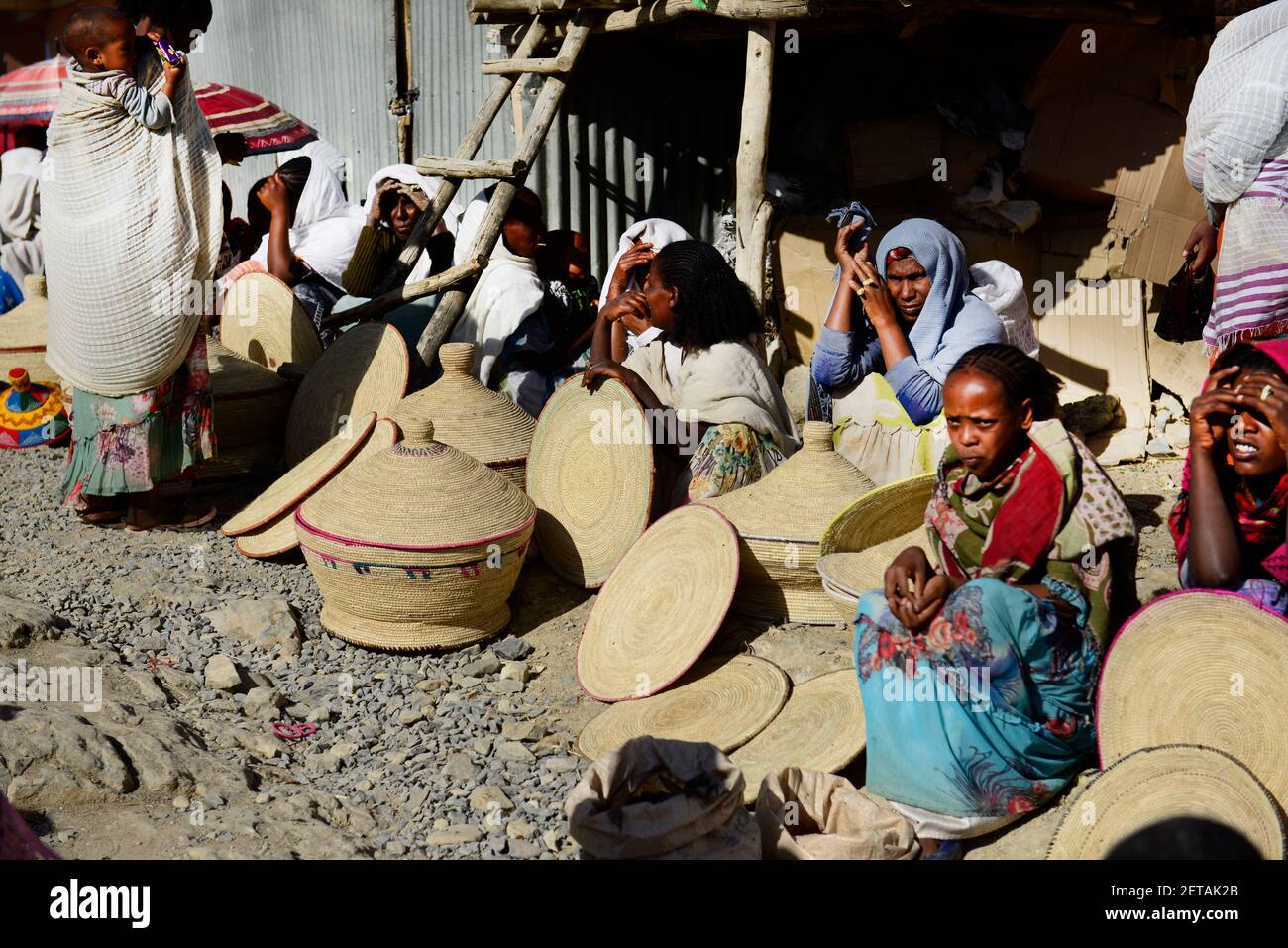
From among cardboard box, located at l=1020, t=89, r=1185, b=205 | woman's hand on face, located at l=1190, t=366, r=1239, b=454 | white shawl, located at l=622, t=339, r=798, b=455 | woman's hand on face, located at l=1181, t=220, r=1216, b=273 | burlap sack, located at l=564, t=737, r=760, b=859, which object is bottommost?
burlap sack, located at l=564, t=737, r=760, b=859

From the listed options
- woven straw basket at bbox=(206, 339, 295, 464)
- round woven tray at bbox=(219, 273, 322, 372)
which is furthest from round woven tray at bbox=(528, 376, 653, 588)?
round woven tray at bbox=(219, 273, 322, 372)

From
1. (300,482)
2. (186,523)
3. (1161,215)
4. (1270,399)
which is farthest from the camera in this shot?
(1161,215)

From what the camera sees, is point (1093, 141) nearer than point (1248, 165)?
No

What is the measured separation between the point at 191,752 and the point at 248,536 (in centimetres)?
186

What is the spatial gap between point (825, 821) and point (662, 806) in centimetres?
48

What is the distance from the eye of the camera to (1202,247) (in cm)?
448

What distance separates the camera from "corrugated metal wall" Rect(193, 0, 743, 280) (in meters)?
7.99

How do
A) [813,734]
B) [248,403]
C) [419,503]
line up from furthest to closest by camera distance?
[248,403]
[419,503]
[813,734]

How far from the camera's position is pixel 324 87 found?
31.7 ft

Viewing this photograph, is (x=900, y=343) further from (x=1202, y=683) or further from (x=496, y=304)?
(x=496, y=304)

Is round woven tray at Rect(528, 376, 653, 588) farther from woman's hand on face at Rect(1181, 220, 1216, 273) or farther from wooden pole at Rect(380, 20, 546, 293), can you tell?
woman's hand on face at Rect(1181, 220, 1216, 273)

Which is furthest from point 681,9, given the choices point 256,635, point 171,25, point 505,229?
point 256,635

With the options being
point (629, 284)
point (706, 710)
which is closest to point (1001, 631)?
point (706, 710)

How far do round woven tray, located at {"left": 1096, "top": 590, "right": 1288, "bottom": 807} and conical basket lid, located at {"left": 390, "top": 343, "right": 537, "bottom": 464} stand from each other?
2.84 meters
